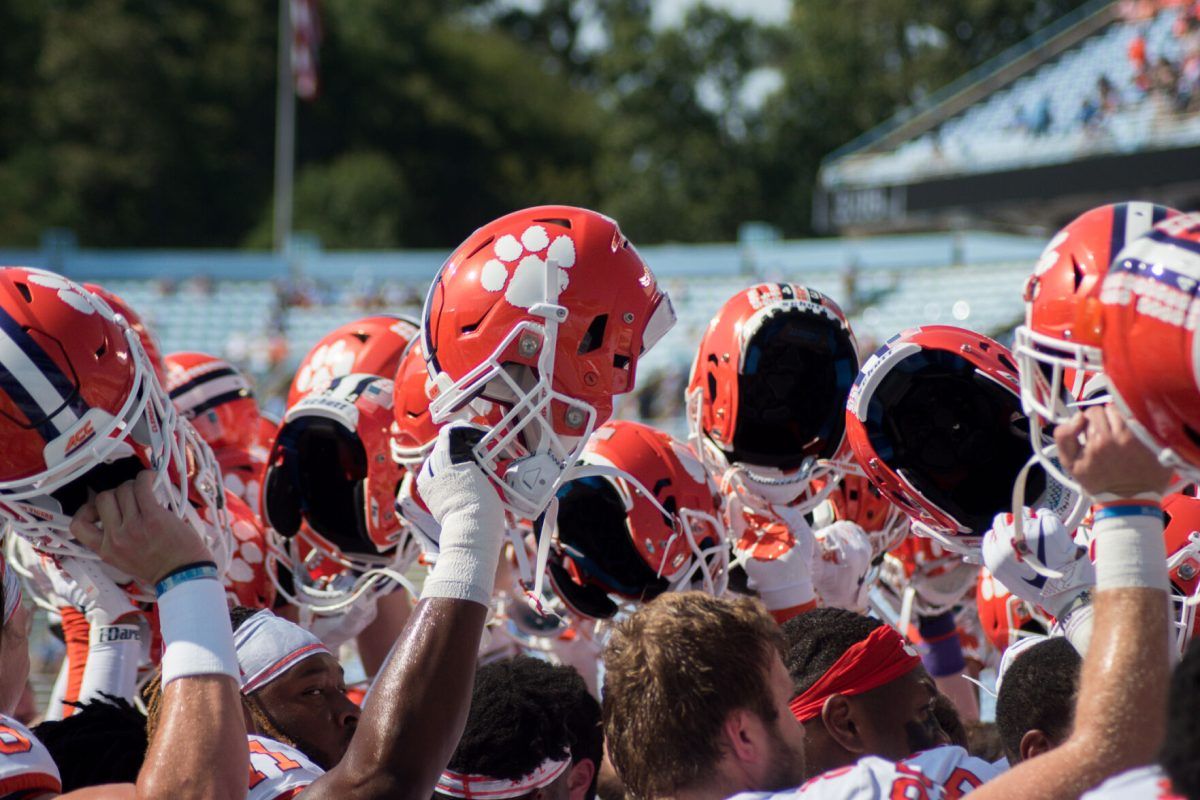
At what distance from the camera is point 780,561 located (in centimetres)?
371

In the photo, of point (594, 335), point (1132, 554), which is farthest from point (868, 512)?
point (1132, 554)

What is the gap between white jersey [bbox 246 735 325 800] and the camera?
106 inches

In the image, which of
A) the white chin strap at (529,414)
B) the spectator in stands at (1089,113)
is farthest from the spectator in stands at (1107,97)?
the white chin strap at (529,414)

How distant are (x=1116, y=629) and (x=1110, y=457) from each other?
238mm

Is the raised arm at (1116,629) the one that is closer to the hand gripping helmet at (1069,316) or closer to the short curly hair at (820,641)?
the hand gripping helmet at (1069,316)

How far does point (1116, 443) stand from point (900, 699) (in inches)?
38.6

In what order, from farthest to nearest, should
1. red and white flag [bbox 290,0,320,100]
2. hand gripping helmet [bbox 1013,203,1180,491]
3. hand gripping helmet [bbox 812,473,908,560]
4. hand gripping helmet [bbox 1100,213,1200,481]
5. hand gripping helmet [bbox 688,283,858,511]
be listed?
red and white flag [bbox 290,0,320,100] < hand gripping helmet [bbox 812,473,908,560] < hand gripping helmet [bbox 688,283,858,511] < hand gripping helmet [bbox 1013,203,1180,491] < hand gripping helmet [bbox 1100,213,1200,481]

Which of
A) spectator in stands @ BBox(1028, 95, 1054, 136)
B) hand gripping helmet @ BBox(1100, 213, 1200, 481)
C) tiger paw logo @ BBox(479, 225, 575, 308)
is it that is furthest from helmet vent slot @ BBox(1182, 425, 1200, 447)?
spectator in stands @ BBox(1028, 95, 1054, 136)

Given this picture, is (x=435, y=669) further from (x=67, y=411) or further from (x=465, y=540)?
(x=67, y=411)

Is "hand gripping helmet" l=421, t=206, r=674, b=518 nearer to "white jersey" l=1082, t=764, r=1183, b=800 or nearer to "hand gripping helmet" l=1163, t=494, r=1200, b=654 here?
"white jersey" l=1082, t=764, r=1183, b=800

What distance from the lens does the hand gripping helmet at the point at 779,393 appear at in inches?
145

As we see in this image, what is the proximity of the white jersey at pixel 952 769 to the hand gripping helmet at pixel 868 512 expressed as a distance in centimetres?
170

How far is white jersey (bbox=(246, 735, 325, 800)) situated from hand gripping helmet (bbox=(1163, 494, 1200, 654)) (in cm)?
173

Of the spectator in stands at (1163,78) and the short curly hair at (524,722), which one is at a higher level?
the spectator in stands at (1163,78)
